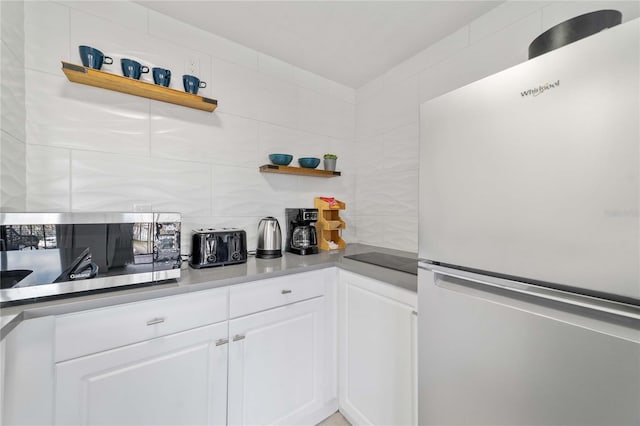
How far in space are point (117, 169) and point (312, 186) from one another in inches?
46.5

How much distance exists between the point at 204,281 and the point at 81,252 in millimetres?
407

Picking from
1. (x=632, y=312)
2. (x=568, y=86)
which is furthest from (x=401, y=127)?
(x=632, y=312)

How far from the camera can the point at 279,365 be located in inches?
45.5

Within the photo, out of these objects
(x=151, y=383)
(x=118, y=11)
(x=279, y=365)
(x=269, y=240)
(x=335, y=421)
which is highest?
(x=118, y=11)

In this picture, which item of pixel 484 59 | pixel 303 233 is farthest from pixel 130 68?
pixel 484 59

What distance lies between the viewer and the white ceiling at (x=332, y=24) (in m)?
1.28

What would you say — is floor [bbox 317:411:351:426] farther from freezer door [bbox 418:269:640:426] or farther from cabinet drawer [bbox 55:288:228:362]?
cabinet drawer [bbox 55:288:228:362]

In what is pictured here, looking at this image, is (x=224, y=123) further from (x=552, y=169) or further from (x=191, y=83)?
(x=552, y=169)

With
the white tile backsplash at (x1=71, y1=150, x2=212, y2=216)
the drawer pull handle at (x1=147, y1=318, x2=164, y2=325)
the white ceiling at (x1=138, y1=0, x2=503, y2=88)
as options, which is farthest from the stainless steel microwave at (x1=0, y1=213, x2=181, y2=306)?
the white ceiling at (x1=138, y1=0, x2=503, y2=88)

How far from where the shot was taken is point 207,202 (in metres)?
1.48

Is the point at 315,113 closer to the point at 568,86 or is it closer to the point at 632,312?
the point at 568,86

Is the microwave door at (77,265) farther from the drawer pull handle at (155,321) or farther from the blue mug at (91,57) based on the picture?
the blue mug at (91,57)

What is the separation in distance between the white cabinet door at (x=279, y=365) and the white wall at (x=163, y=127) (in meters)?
0.63

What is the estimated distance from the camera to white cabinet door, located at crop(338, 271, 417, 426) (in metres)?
0.99
